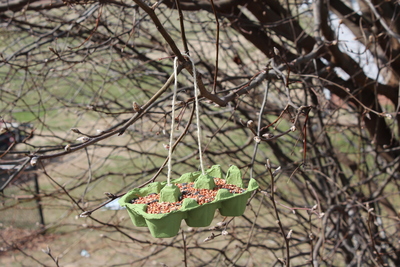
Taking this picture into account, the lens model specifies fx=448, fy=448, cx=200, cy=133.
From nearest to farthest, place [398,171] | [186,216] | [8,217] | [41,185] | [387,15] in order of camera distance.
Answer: [186,216] < [387,15] < [398,171] < [8,217] < [41,185]

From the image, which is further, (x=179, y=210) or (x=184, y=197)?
(x=184, y=197)

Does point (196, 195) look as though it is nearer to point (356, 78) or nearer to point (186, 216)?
point (186, 216)

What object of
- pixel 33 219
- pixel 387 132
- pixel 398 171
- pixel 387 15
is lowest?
pixel 398 171

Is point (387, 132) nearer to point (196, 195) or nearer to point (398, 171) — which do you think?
point (398, 171)

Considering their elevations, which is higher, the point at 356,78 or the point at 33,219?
the point at 33,219

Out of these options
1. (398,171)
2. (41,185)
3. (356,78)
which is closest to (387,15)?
(356,78)

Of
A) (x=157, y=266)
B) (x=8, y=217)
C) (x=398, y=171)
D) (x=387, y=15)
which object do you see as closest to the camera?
(x=387, y=15)

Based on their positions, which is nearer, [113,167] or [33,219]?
[33,219]

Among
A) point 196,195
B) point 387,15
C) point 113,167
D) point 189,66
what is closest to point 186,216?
point 196,195
